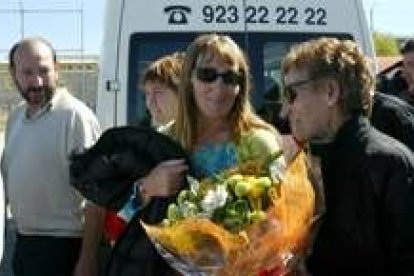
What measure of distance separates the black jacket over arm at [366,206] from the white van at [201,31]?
3.00 m

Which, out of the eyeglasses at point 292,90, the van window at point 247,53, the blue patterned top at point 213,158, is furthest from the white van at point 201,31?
the eyeglasses at point 292,90

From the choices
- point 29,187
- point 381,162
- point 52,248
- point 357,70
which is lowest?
point 52,248

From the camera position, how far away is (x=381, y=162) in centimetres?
251

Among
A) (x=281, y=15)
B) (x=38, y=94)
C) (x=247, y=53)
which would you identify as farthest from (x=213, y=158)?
(x=281, y=15)

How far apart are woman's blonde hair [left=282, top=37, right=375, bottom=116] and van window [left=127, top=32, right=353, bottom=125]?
9.55 ft

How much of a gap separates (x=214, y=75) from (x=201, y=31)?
2681 millimetres

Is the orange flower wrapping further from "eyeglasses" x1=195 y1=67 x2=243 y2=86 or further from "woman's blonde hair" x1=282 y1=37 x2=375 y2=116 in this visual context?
"eyeglasses" x1=195 y1=67 x2=243 y2=86

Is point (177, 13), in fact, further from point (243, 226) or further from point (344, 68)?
point (243, 226)

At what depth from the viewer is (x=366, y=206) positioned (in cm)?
252

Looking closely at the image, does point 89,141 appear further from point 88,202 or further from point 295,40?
point 295,40

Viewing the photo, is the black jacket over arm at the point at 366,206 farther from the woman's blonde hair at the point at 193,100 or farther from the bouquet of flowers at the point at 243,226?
the woman's blonde hair at the point at 193,100

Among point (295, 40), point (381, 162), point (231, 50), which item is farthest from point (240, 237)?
point (295, 40)

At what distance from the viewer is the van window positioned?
5.62m

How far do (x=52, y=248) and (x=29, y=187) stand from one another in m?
0.27
